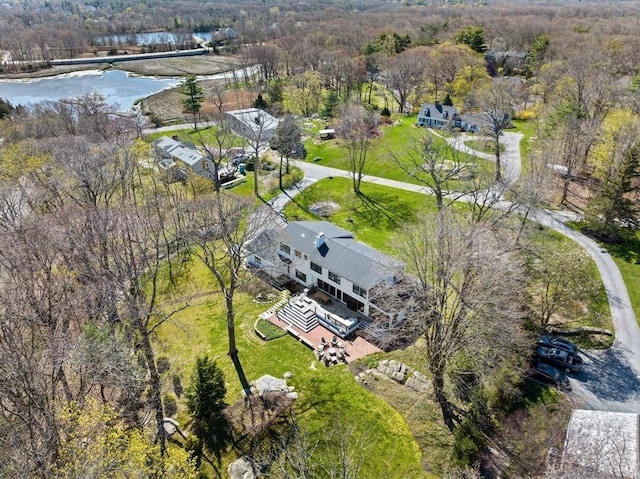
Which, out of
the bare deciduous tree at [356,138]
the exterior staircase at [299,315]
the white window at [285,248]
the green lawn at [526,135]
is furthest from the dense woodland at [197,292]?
the exterior staircase at [299,315]

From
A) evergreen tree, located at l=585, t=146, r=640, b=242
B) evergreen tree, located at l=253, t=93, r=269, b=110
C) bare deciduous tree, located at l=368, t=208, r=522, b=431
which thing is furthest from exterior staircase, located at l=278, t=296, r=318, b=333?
evergreen tree, located at l=253, t=93, r=269, b=110

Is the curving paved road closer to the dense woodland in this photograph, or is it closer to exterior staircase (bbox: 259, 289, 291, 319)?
the dense woodland

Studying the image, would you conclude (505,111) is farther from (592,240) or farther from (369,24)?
(369,24)

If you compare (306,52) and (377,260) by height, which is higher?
(306,52)

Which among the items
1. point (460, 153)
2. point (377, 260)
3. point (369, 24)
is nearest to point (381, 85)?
point (460, 153)

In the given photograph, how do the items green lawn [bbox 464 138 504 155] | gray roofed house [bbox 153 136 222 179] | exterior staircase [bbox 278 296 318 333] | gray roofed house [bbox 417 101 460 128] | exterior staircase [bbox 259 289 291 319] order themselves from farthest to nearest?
gray roofed house [bbox 417 101 460 128], green lawn [bbox 464 138 504 155], gray roofed house [bbox 153 136 222 179], exterior staircase [bbox 259 289 291 319], exterior staircase [bbox 278 296 318 333]

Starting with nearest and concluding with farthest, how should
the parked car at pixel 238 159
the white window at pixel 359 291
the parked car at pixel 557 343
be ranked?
1. the parked car at pixel 557 343
2. the white window at pixel 359 291
3. the parked car at pixel 238 159

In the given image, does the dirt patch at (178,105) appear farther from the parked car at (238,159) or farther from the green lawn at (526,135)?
the green lawn at (526,135)
